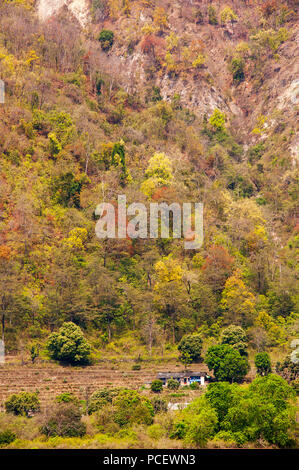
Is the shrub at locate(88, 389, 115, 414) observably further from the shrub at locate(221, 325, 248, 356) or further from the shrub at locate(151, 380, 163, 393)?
the shrub at locate(221, 325, 248, 356)

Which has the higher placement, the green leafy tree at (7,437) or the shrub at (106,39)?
the shrub at (106,39)

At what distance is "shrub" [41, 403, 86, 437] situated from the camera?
2767 cm

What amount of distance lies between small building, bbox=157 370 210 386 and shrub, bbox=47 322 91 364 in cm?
514

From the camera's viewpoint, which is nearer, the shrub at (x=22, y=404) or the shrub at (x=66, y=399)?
the shrub at (x=22, y=404)

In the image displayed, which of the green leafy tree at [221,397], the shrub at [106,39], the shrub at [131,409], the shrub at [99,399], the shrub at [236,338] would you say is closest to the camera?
the green leafy tree at [221,397]

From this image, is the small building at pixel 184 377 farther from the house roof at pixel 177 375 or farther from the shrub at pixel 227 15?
the shrub at pixel 227 15

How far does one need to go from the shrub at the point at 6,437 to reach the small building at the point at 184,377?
41.1ft

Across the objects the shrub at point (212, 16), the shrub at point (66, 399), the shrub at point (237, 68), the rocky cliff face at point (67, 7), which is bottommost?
the shrub at point (66, 399)

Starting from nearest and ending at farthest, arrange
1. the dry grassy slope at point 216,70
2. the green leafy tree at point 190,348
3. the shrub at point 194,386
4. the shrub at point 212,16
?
the shrub at point 194,386 < the green leafy tree at point 190,348 < the dry grassy slope at point 216,70 < the shrub at point 212,16

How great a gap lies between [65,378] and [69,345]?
2.08 meters

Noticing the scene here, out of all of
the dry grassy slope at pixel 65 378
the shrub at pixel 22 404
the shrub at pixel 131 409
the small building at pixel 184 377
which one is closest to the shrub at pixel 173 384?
the small building at pixel 184 377

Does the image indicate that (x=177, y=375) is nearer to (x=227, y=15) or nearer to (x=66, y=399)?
(x=66, y=399)

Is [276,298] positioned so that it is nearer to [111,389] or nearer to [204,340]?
[204,340]

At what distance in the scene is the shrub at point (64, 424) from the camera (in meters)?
27.7
